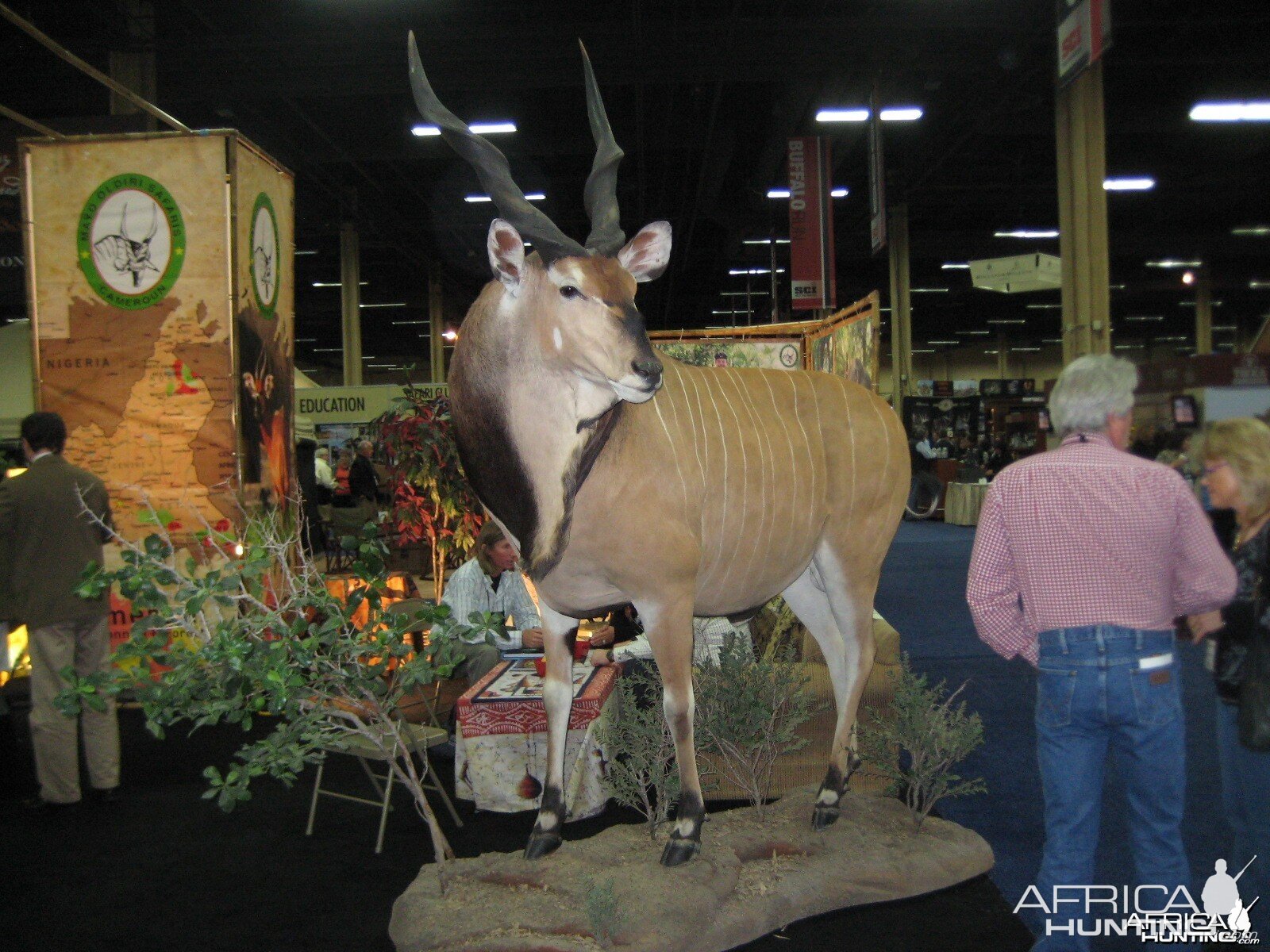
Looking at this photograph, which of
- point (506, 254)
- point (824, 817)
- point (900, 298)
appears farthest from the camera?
point (900, 298)

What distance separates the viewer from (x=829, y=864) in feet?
10.4

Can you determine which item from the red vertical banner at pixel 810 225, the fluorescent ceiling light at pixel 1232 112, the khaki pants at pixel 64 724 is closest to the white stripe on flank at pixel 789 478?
the khaki pants at pixel 64 724

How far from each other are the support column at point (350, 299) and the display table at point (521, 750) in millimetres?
15048

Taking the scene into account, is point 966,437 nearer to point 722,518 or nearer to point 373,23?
point 373,23

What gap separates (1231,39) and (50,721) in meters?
13.8

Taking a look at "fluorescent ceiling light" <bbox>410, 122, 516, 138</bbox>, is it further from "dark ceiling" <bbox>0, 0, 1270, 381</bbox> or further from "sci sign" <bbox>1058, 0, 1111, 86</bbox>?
"sci sign" <bbox>1058, 0, 1111, 86</bbox>

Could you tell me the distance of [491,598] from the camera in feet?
16.6

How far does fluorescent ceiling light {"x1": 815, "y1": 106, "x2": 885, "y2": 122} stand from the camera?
13602mm

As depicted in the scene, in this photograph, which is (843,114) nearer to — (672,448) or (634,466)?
(672,448)

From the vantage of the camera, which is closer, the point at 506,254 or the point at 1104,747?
the point at 1104,747

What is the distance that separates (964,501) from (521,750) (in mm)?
13188

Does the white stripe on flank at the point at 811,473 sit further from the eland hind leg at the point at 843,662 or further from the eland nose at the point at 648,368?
the eland nose at the point at 648,368

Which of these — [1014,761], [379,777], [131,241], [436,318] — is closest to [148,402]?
[131,241]

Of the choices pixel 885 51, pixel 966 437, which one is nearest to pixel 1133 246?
pixel 966 437
